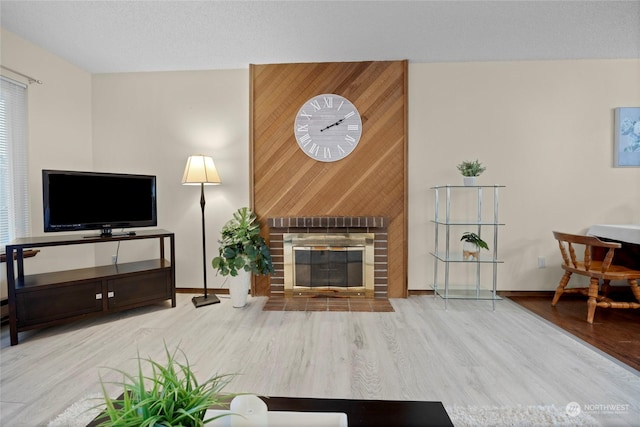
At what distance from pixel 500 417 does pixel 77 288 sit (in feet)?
10.3

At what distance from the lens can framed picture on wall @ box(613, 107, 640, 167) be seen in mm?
3166

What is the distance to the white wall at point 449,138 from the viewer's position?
3217 mm

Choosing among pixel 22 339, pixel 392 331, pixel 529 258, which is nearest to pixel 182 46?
pixel 22 339

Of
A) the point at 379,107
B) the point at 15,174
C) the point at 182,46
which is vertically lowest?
the point at 15,174

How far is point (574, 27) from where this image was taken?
2633mm

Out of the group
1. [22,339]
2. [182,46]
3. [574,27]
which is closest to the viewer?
[22,339]

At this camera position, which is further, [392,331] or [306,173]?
[306,173]

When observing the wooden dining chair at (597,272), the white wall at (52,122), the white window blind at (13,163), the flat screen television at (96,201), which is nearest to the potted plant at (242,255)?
the flat screen television at (96,201)

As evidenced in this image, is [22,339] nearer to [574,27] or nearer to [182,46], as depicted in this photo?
[182,46]

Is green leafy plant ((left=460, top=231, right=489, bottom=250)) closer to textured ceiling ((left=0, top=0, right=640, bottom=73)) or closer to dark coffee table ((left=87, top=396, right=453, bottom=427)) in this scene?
textured ceiling ((left=0, top=0, right=640, bottom=73))

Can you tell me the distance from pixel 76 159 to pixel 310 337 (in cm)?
324

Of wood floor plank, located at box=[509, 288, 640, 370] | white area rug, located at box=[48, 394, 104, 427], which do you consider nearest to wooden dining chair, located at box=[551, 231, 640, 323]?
A: wood floor plank, located at box=[509, 288, 640, 370]

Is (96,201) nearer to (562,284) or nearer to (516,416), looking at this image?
(516,416)

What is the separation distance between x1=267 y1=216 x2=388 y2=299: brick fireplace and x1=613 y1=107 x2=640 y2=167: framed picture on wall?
2.63 meters
